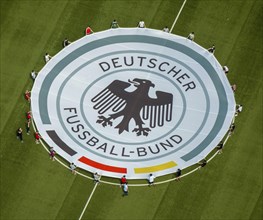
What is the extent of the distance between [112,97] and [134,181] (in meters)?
7.06

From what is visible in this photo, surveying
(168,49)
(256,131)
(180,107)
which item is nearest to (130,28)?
(168,49)

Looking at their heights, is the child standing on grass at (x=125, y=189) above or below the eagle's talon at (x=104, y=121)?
below

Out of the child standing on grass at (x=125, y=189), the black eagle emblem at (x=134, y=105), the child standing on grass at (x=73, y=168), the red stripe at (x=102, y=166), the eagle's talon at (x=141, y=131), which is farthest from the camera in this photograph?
the black eagle emblem at (x=134, y=105)

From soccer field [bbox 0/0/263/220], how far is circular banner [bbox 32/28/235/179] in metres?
0.94

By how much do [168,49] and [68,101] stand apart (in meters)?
8.84

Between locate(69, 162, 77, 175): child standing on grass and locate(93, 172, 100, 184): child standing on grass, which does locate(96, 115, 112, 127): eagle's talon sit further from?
locate(93, 172, 100, 184): child standing on grass

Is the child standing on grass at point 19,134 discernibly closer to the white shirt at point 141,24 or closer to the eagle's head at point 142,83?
the eagle's head at point 142,83

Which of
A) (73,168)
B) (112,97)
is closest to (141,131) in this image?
(112,97)

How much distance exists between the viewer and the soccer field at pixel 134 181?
52406 mm

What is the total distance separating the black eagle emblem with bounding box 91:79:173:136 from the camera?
182 ft

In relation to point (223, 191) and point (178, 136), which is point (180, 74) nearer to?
point (178, 136)

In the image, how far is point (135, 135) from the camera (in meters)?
55.0

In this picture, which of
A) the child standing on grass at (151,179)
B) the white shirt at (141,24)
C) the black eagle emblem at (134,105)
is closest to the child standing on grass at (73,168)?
the black eagle emblem at (134,105)

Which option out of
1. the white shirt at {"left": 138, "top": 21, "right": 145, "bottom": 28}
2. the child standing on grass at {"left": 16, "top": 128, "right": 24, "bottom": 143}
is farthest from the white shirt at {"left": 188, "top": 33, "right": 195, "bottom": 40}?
the child standing on grass at {"left": 16, "top": 128, "right": 24, "bottom": 143}
